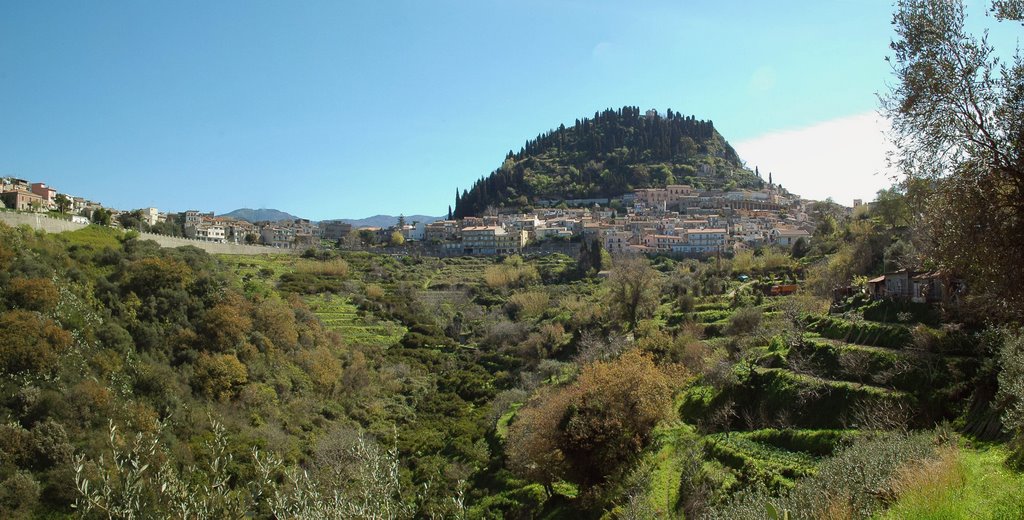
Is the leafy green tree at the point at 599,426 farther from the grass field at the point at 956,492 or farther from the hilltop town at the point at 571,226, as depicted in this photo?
the hilltop town at the point at 571,226

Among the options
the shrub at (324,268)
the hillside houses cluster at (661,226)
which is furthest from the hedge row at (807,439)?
the hillside houses cluster at (661,226)

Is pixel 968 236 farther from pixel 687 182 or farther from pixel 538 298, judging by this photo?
pixel 687 182

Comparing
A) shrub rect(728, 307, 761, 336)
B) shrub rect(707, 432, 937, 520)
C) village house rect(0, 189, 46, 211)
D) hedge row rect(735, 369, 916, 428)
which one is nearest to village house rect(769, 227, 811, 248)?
shrub rect(728, 307, 761, 336)

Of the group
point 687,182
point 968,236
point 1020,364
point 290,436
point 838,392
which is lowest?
point 290,436

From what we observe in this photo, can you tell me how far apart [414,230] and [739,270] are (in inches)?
2738

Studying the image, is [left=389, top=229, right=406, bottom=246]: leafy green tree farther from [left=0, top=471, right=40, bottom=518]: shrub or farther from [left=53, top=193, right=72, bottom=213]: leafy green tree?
[left=0, top=471, right=40, bottom=518]: shrub

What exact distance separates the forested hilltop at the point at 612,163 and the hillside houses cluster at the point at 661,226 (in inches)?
307

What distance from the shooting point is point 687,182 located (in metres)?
120

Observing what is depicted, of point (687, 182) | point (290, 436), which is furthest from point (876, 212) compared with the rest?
point (687, 182)

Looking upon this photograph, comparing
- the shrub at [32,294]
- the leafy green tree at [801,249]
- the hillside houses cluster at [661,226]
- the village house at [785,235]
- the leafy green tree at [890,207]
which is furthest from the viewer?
the hillside houses cluster at [661,226]

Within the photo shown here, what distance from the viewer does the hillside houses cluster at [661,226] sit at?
7338cm

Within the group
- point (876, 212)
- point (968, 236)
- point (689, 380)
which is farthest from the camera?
point (876, 212)

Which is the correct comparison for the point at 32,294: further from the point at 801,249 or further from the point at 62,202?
the point at 801,249

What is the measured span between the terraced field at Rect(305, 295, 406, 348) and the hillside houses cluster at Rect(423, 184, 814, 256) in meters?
28.0
